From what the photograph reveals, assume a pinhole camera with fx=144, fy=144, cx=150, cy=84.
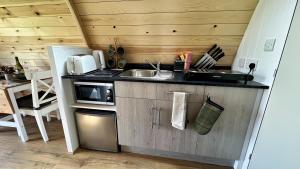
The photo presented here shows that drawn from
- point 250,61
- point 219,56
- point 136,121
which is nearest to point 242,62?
point 250,61

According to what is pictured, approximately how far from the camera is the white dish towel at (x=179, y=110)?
133cm

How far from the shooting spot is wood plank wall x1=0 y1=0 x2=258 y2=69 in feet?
4.81

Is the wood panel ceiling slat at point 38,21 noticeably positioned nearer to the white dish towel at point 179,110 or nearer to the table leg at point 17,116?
the table leg at point 17,116

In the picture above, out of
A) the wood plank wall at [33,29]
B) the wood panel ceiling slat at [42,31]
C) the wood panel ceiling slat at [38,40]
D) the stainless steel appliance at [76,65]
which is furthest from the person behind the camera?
the wood panel ceiling slat at [38,40]

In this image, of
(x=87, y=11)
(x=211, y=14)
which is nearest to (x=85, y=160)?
(x=87, y=11)

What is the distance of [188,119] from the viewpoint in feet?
4.73

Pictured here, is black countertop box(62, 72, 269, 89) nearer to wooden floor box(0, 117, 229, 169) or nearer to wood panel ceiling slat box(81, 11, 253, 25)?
wood panel ceiling slat box(81, 11, 253, 25)

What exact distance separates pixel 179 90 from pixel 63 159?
5.01 feet

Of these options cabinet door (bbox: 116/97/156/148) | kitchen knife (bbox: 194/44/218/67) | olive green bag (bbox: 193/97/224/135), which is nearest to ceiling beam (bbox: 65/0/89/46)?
cabinet door (bbox: 116/97/156/148)

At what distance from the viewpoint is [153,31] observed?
5.55ft

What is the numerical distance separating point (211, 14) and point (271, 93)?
3.02ft

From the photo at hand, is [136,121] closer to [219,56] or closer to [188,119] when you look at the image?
[188,119]

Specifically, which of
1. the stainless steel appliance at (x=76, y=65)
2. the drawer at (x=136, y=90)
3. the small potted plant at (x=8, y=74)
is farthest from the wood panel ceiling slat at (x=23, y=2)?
the drawer at (x=136, y=90)

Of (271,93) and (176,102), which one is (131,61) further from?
(271,93)
